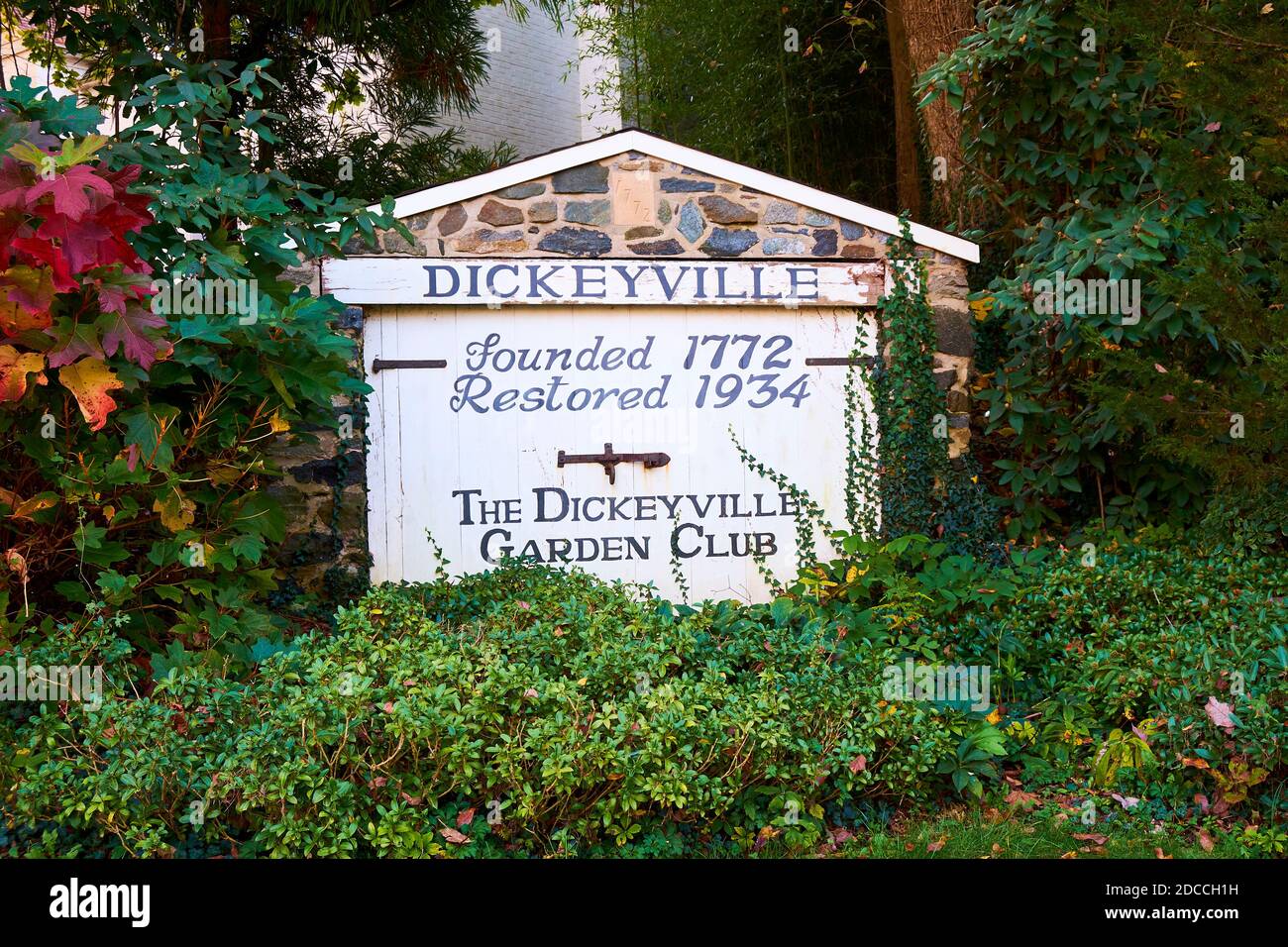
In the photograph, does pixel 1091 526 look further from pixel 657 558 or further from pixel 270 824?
pixel 270 824

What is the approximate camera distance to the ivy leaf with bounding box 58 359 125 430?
370cm

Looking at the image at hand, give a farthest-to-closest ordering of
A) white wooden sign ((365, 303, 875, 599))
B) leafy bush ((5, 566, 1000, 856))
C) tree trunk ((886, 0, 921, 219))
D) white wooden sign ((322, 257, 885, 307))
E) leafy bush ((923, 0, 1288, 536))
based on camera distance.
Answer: tree trunk ((886, 0, 921, 219)) < white wooden sign ((365, 303, 875, 599)) < white wooden sign ((322, 257, 885, 307)) < leafy bush ((923, 0, 1288, 536)) < leafy bush ((5, 566, 1000, 856))

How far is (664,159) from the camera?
19.7ft

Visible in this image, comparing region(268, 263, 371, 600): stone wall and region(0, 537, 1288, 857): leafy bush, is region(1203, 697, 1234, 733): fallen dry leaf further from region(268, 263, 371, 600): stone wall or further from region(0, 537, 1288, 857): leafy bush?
region(268, 263, 371, 600): stone wall

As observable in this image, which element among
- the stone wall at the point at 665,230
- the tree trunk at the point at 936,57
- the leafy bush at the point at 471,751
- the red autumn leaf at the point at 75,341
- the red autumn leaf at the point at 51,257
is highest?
the tree trunk at the point at 936,57

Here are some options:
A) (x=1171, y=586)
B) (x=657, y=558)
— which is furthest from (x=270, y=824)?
(x=1171, y=586)

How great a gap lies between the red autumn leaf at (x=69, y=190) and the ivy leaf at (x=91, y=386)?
495mm

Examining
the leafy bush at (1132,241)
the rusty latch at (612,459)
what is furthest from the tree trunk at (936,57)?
the rusty latch at (612,459)

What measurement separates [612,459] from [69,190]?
122 inches

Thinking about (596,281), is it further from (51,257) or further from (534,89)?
(534,89)

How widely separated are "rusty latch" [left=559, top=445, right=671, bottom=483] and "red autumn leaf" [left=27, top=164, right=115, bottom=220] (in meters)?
2.88

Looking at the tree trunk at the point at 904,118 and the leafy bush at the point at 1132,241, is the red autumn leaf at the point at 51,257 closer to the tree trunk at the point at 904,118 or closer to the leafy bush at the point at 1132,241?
the leafy bush at the point at 1132,241

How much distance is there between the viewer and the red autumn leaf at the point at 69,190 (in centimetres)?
354

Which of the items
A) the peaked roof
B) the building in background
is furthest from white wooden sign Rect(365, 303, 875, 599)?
the building in background
